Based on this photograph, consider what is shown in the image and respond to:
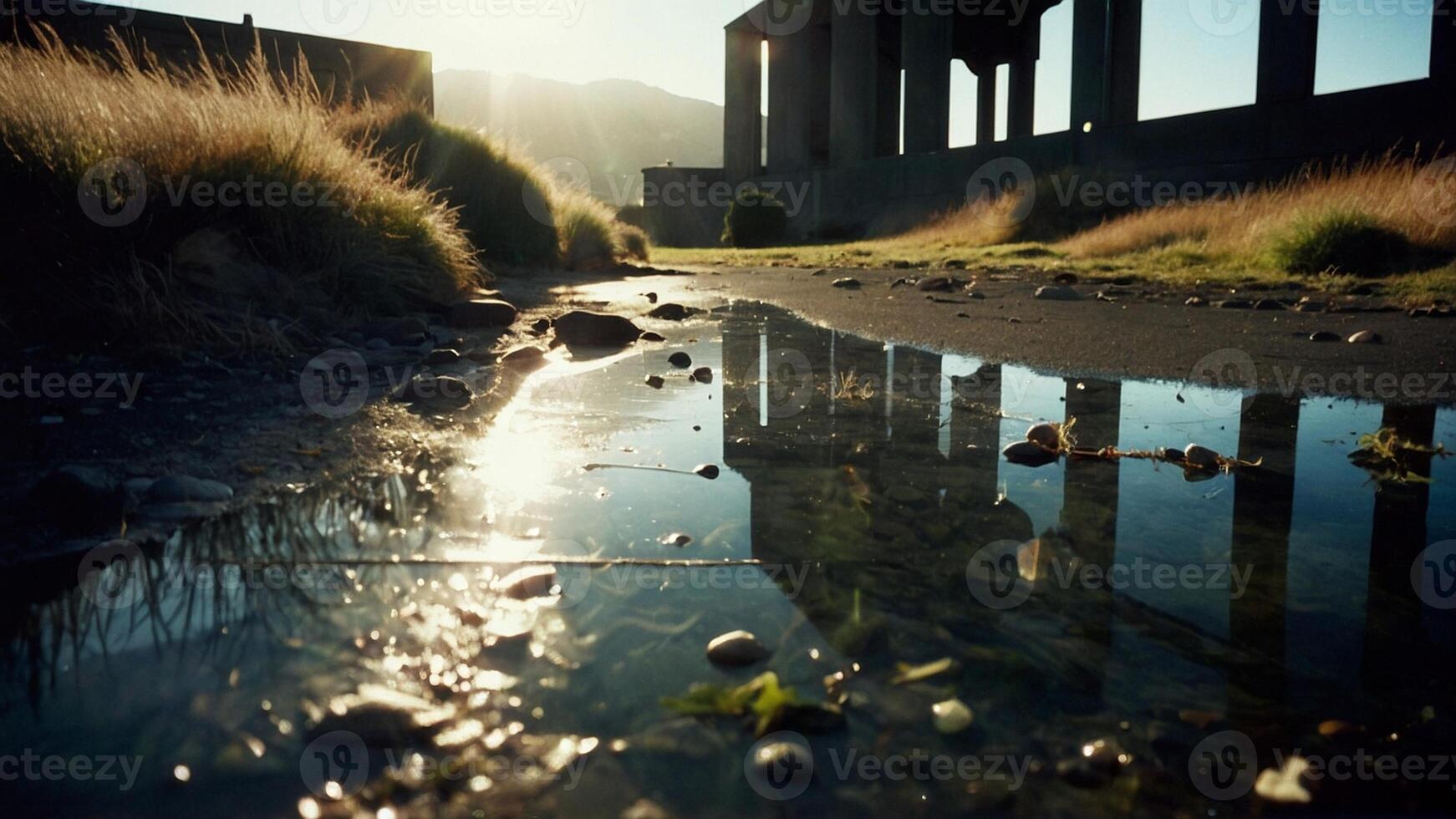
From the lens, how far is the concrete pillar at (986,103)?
2697cm

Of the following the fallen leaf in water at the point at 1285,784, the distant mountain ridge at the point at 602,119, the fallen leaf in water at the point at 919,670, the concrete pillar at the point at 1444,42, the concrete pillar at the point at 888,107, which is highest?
the distant mountain ridge at the point at 602,119

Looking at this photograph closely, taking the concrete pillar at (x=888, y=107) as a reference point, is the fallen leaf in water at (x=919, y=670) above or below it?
below

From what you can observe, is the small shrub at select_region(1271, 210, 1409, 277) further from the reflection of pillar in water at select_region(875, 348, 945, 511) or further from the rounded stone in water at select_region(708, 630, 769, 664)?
the rounded stone in water at select_region(708, 630, 769, 664)

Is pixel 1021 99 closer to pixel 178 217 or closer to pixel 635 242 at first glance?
pixel 635 242

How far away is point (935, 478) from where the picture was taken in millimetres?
2215

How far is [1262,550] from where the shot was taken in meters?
1.74

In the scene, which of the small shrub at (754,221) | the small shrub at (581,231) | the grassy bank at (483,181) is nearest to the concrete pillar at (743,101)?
the small shrub at (754,221)

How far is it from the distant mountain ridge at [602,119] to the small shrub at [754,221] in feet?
329

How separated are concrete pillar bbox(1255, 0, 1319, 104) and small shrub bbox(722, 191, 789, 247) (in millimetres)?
12405

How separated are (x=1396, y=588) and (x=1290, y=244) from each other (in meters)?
7.87

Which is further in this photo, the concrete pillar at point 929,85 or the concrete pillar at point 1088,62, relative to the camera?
the concrete pillar at point 929,85

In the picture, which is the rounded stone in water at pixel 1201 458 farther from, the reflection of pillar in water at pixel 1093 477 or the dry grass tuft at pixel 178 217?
the dry grass tuft at pixel 178 217

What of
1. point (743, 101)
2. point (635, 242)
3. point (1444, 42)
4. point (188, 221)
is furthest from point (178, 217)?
point (743, 101)

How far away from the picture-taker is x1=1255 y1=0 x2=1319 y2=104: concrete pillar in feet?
44.8
